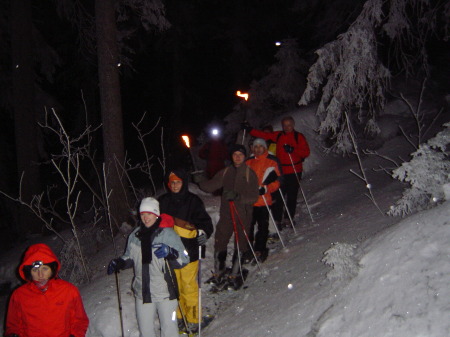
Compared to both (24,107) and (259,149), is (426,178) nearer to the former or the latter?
(259,149)

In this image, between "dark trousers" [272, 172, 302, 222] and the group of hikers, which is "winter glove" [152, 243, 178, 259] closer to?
the group of hikers

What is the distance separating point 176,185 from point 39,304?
2.09 m

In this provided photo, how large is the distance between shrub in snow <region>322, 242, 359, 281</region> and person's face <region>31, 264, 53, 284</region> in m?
2.80

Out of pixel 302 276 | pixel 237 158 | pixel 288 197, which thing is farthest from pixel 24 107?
pixel 302 276

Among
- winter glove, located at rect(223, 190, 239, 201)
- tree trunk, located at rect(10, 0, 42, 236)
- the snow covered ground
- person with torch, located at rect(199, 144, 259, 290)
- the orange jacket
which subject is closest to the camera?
the snow covered ground

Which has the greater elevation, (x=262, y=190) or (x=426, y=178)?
(x=262, y=190)

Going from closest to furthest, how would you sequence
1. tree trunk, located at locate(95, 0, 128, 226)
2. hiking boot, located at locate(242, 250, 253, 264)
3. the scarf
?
the scarf
hiking boot, located at locate(242, 250, 253, 264)
tree trunk, located at locate(95, 0, 128, 226)

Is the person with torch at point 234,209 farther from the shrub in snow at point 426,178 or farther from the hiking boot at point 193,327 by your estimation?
the shrub in snow at point 426,178

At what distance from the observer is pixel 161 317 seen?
4.23 metres

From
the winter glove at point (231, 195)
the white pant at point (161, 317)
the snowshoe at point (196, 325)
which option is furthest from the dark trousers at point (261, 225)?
the white pant at point (161, 317)

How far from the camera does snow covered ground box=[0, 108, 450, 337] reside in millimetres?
2848

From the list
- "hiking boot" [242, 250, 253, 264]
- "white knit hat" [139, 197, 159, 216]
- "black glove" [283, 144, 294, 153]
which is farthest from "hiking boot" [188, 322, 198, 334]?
"black glove" [283, 144, 294, 153]

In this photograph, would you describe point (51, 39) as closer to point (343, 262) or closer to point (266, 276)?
point (266, 276)

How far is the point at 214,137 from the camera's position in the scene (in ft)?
25.7
